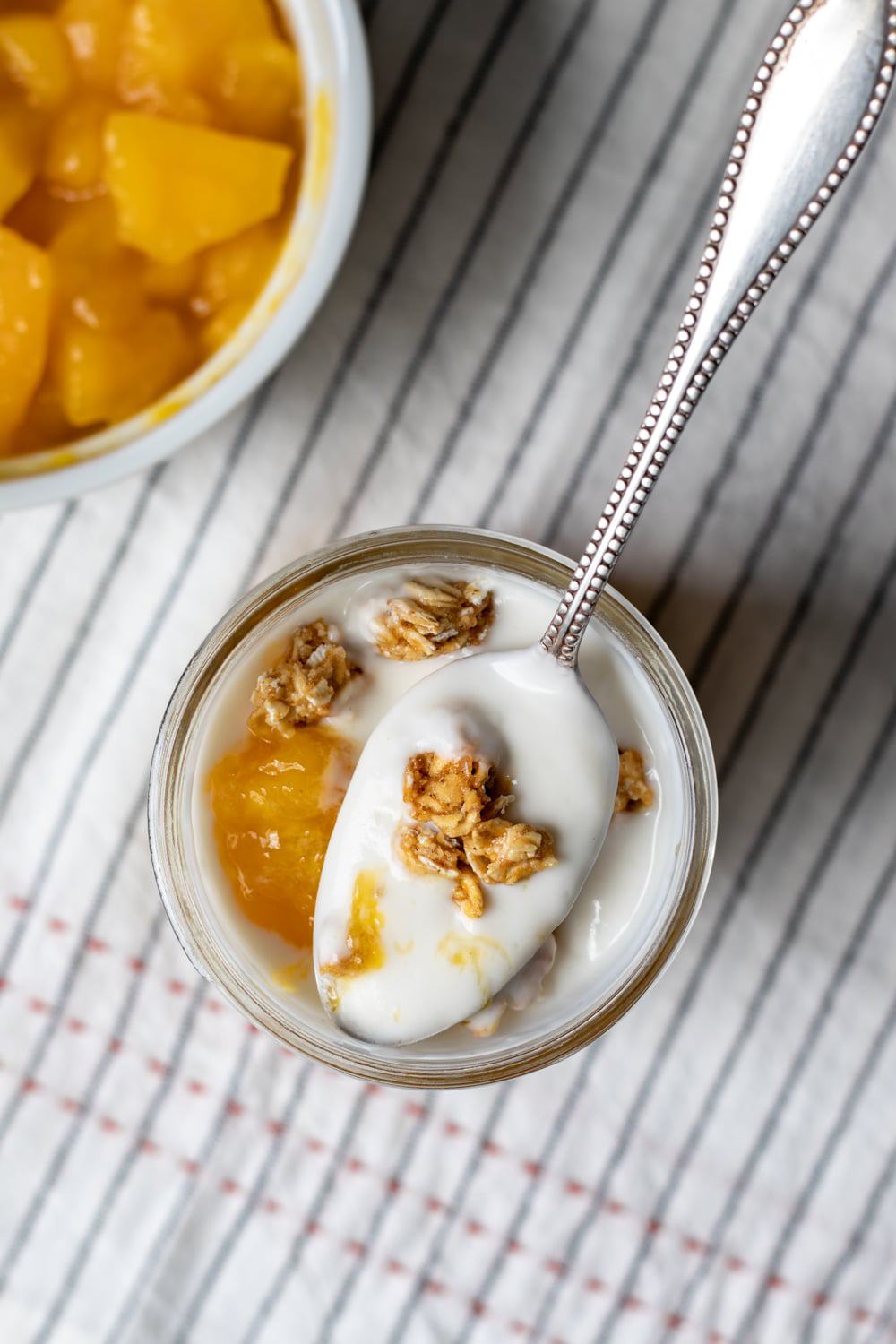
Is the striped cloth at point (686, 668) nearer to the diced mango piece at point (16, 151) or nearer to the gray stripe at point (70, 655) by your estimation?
the gray stripe at point (70, 655)

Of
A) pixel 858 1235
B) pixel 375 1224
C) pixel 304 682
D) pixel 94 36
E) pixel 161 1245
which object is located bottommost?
pixel 161 1245

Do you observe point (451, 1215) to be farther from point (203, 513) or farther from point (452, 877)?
point (203, 513)

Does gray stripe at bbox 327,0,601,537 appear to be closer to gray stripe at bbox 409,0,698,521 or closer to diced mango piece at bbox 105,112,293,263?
gray stripe at bbox 409,0,698,521

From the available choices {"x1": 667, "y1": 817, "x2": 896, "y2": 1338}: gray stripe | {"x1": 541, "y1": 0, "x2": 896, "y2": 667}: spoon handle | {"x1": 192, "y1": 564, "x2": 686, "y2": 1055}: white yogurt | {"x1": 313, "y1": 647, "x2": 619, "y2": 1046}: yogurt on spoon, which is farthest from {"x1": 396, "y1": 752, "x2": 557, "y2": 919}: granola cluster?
{"x1": 667, "y1": 817, "x2": 896, "y2": 1338}: gray stripe

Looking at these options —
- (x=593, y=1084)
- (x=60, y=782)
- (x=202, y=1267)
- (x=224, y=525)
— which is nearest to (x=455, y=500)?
(x=224, y=525)

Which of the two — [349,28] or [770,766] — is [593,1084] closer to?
[770,766]

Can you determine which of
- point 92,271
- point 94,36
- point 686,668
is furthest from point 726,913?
point 94,36

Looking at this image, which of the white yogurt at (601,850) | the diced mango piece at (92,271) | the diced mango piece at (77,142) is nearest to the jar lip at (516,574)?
the white yogurt at (601,850)

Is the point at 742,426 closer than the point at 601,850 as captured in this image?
No
